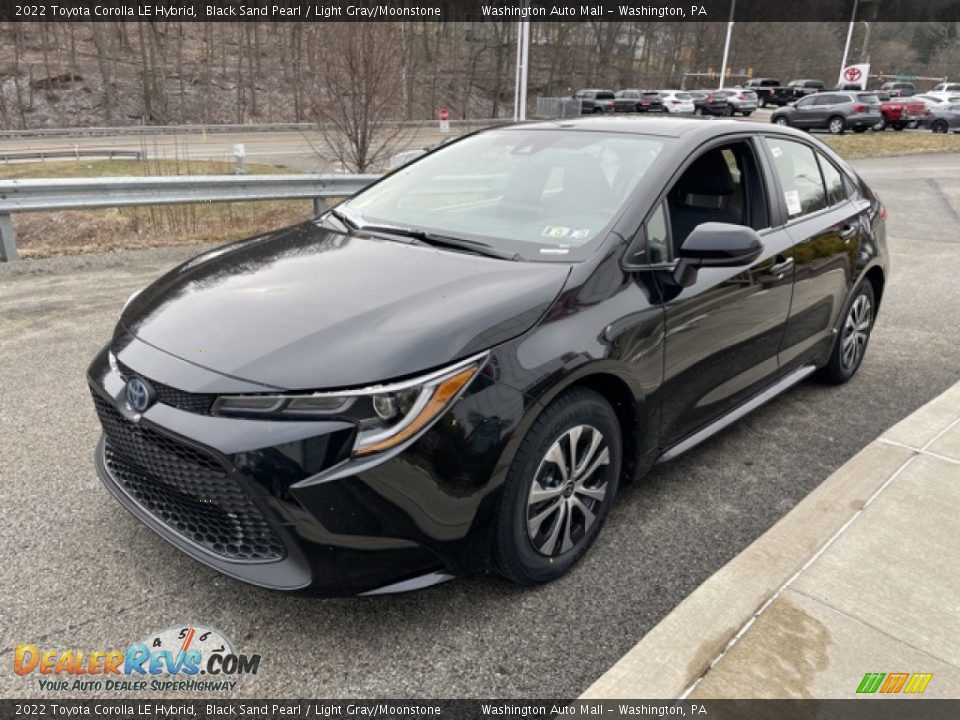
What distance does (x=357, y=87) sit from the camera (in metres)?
12.6

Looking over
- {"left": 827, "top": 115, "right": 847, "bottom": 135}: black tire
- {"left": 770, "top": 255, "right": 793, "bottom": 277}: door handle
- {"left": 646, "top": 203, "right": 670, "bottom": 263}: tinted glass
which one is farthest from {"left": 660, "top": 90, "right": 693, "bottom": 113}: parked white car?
{"left": 646, "top": 203, "right": 670, "bottom": 263}: tinted glass

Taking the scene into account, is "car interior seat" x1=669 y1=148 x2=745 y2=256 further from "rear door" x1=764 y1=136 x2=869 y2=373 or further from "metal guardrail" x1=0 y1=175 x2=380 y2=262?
"metal guardrail" x1=0 y1=175 x2=380 y2=262

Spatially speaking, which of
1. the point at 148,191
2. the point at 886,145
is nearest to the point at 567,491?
the point at 148,191

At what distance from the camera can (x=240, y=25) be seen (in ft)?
161

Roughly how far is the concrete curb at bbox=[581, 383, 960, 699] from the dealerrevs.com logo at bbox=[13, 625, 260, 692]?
1138 mm

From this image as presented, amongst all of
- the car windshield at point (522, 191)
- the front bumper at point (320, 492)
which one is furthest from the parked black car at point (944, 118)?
the front bumper at point (320, 492)

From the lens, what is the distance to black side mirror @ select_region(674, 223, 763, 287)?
2895 mm

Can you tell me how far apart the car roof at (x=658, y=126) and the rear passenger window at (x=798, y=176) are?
0.11m

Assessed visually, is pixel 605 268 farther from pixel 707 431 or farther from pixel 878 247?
pixel 878 247

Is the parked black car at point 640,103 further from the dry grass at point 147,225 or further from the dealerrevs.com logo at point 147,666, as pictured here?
the dealerrevs.com logo at point 147,666

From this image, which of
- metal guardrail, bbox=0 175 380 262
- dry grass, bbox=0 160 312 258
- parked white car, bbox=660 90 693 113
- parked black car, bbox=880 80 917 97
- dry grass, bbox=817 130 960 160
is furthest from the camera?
parked white car, bbox=660 90 693 113

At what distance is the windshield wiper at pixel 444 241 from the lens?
2920mm

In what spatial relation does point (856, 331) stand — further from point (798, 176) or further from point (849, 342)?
point (798, 176)

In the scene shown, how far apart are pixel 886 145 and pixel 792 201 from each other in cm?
2542
